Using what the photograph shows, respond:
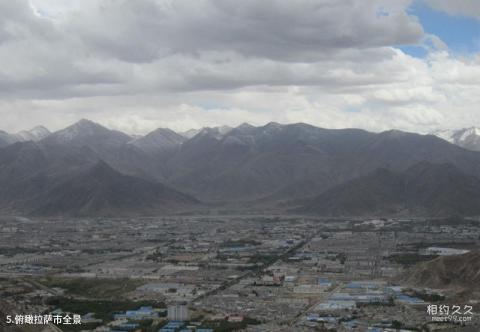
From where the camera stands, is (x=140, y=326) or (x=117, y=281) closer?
(x=140, y=326)

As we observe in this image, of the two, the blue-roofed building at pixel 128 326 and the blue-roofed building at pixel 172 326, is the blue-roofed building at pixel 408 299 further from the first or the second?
the blue-roofed building at pixel 128 326

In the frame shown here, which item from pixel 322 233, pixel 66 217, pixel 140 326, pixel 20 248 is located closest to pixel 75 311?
pixel 140 326

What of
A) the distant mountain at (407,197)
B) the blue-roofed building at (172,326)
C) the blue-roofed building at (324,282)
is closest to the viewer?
the blue-roofed building at (172,326)

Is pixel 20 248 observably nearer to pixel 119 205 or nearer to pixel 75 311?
pixel 75 311

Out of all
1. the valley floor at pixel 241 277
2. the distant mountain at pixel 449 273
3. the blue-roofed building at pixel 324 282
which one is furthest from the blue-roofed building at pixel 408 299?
the blue-roofed building at pixel 324 282

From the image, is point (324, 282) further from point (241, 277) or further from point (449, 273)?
point (449, 273)
